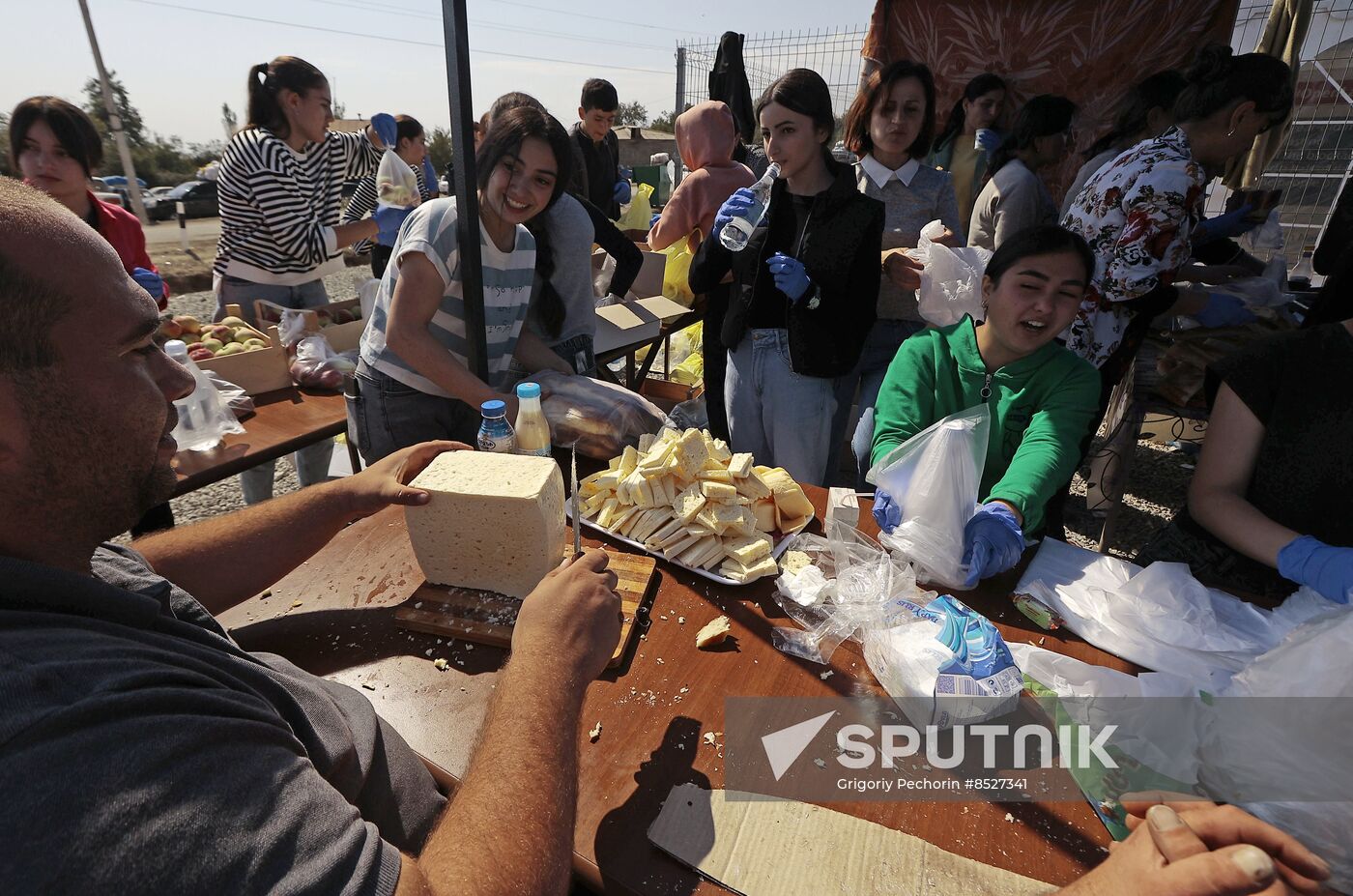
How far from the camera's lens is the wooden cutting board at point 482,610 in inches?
54.4

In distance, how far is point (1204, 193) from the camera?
2693mm

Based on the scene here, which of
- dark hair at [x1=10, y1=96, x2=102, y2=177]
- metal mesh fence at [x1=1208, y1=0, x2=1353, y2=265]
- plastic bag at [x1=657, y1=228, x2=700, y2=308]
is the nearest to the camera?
dark hair at [x1=10, y1=96, x2=102, y2=177]

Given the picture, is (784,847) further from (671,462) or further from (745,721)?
(671,462)

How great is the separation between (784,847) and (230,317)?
340 cm

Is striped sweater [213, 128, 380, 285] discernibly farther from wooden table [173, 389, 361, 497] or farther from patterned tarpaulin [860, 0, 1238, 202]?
patterned tarpaulin [860, 0, 1238, 202]

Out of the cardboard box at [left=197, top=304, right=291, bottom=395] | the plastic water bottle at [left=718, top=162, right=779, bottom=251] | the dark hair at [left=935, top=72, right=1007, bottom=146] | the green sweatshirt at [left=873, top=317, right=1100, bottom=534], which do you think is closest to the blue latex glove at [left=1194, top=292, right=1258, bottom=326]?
the green sweatshirt at [left=873, top=317, right=1100, bottom=534]

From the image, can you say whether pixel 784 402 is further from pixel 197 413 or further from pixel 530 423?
pixel 197 413

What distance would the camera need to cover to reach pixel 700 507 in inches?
64.4

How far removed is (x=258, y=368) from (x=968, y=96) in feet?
18.5

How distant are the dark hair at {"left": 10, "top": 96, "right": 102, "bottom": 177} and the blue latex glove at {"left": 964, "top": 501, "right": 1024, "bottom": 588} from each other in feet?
12.8

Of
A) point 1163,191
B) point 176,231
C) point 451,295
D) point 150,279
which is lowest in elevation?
point 176,231

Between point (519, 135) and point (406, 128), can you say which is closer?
point (519, 135)

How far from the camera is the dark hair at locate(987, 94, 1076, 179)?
3676 mm

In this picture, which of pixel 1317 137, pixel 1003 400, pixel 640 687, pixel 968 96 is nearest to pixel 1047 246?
pixel 1003 400
